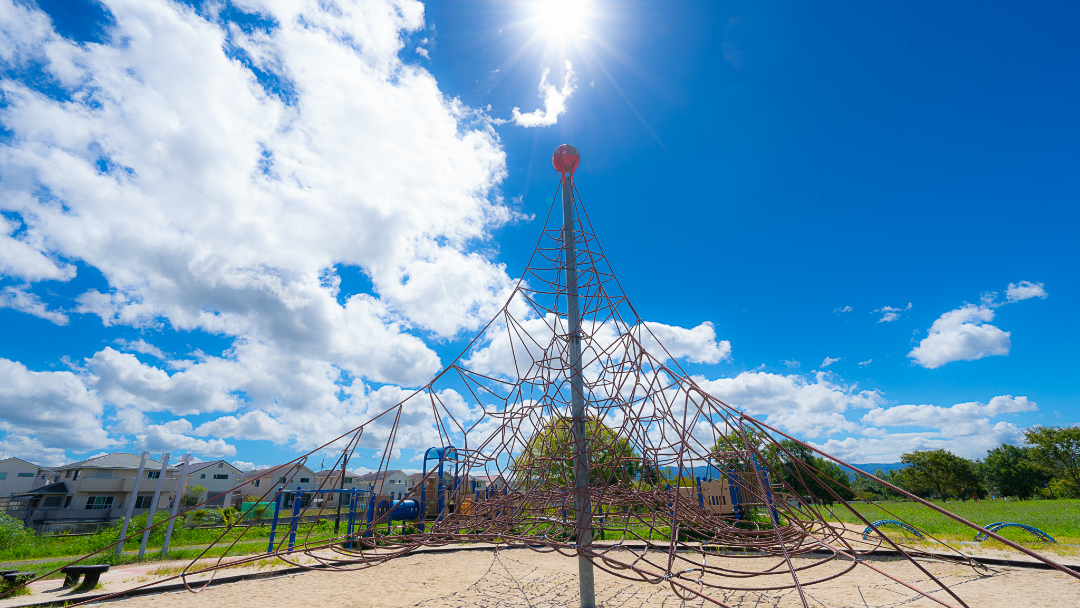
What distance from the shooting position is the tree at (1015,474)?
50.5 m

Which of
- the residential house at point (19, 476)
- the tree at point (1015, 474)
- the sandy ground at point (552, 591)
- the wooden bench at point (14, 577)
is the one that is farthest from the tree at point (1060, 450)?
the residential house at point (19, 476)

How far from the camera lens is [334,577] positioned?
10.0 metres

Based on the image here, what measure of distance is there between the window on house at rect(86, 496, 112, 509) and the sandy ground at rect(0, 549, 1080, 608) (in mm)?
36830

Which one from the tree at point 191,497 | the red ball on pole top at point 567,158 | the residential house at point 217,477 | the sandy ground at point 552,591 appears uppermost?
the red ball on pole top at point 567,158

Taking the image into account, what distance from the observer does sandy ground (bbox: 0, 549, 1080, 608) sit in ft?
23.9

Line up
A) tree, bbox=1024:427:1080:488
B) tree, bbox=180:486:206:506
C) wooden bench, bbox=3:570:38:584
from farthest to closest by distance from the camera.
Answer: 1. tree, bbox=1024:427:1080:488
2. tree, bbox=180:486:206:506
3. wooden bench, bbox=3:570:38:584

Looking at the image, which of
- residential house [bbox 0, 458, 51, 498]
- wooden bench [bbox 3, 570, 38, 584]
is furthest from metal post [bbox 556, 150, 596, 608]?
residential house [bbox 0, 458, 51, 498]

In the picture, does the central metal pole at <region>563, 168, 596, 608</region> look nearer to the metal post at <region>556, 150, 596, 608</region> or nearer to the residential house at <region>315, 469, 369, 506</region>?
the metal post at <region>556, 150, 596, 608</region>

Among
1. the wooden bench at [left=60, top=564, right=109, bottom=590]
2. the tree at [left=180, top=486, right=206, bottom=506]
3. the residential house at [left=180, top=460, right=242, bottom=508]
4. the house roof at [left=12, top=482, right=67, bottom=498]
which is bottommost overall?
the wooden bench at [left=60, top=564, right=109, bottom=590]

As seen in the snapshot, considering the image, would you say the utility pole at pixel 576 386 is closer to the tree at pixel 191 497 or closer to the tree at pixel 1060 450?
the tree at pixel 191 497

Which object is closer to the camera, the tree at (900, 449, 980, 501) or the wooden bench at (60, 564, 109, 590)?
the wooden bench at (60, 564, 109, 590)

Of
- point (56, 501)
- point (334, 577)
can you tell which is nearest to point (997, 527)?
point (334, 577)

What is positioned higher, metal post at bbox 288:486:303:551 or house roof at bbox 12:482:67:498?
house roof at bbox 12:482:67:498

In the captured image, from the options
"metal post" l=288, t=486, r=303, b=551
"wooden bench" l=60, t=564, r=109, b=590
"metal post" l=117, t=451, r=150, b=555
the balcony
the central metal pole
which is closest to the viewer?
the central metal pole
